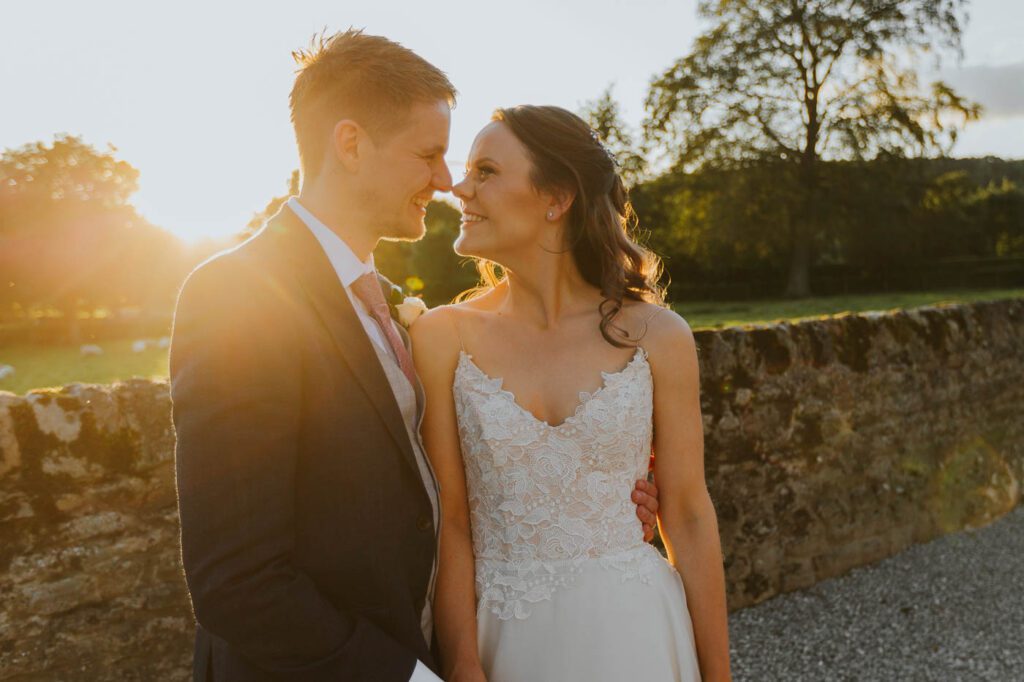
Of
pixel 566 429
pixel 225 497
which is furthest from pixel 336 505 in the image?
pixel 566 429

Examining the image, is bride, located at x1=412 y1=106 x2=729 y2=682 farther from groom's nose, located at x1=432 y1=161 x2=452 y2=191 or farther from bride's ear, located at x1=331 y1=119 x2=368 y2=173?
bride's ear, located at x1=331 y1=119 x2=368 y2=173

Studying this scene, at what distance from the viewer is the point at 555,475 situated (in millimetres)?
2547

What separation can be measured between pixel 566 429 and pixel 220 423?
1.23 m

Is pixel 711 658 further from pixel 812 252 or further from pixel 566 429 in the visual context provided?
pixel 812 252

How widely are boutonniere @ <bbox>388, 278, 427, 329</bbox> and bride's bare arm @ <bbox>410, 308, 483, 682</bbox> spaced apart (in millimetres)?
31

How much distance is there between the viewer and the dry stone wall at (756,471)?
3092 mm

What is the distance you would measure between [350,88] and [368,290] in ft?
1.80

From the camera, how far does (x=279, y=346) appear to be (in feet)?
5.64

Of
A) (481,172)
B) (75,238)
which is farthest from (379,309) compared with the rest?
(75,238)

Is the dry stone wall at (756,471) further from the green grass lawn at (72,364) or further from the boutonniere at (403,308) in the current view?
the green grass lawn at (72,364)

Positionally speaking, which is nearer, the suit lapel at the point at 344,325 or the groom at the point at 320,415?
the groom at the point at 320,415

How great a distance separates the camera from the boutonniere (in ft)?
8.41

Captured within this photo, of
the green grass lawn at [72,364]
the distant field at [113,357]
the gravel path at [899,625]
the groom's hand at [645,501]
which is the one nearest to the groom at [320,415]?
the groom's hand at [645,501]

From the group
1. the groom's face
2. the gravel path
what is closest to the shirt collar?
the groom's face
